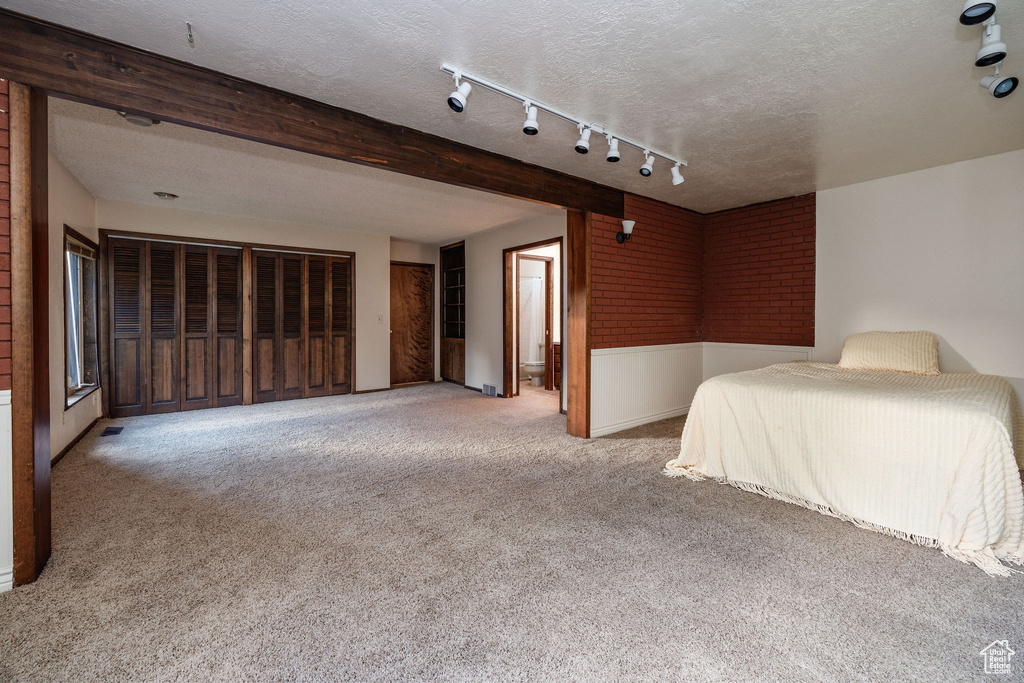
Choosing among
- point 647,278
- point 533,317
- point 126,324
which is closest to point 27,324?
point 126,324

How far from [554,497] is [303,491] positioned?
1.72 metres

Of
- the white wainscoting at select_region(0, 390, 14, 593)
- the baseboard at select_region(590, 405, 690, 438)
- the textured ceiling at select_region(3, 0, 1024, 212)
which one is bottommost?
the baseboard at select_region(590, 405, 690, 438)

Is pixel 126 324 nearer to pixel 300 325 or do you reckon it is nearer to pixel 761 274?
pixel 300 325

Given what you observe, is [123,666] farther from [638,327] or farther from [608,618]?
[638,327]

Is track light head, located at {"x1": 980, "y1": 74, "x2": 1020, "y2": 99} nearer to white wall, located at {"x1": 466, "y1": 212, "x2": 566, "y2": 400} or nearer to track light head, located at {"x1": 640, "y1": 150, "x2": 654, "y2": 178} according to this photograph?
track light head, located at {"x1": 640, "y1": 150, "x2": 654, "y2": 178}

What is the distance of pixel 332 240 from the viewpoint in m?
6.49

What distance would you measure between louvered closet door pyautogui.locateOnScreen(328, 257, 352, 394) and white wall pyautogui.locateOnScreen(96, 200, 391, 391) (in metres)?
0.12

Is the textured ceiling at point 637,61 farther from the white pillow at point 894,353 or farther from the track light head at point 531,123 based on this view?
the white pillow at point 894,353

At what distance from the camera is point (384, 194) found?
468cm

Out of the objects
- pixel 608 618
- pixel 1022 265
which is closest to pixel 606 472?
pixel 608 618

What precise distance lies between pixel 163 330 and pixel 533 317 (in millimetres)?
5438

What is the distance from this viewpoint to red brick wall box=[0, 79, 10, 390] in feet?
6.26

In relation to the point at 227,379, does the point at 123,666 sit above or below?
below

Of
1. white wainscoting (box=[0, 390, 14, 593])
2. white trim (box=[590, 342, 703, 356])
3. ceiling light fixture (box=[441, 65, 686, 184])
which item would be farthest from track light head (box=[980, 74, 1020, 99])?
white wainscoting (box=[0, 390, 14, 593])
